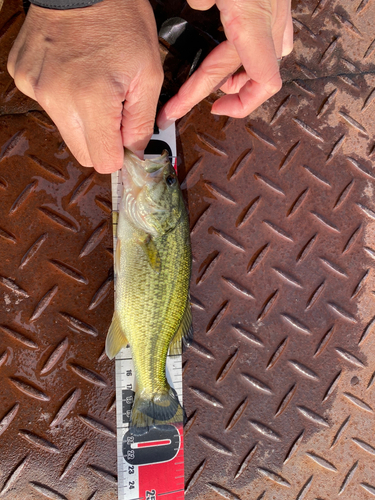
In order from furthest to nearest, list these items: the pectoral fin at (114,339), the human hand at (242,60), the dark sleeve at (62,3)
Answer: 1. the pectoral fin at (114,339)
2. the human hand at (242,60)
3. the dark sleeve at (62,3)

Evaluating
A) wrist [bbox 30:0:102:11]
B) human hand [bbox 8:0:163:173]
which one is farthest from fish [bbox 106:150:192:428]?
wrist [bbox 30:0:102:11]

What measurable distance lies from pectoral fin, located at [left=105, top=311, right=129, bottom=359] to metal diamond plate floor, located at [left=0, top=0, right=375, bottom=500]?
0.22 meters

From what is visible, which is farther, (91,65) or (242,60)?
(242,60)

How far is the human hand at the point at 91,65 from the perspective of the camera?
1.80 m

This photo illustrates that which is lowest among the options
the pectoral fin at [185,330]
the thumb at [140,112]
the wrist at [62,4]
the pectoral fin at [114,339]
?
the pectoral fin at [114,339]

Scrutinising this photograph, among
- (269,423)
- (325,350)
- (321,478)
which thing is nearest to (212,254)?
(325,350)

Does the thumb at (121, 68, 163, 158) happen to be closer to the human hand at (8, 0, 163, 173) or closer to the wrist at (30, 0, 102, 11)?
the human hand at (8, 0, 163, 173)

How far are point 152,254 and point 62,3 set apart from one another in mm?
1430

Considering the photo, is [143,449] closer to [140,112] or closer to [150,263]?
[150,263]

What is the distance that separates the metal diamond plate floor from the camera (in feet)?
8.39

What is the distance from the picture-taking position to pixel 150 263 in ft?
7.30

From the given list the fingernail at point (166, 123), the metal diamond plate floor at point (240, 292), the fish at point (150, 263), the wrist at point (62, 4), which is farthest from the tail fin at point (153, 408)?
the wrist at point (62, 4)

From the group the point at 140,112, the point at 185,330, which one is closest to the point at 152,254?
the point at 185,330

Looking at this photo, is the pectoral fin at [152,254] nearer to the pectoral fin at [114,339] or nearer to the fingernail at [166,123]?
the pectoral fin at [114,339]
